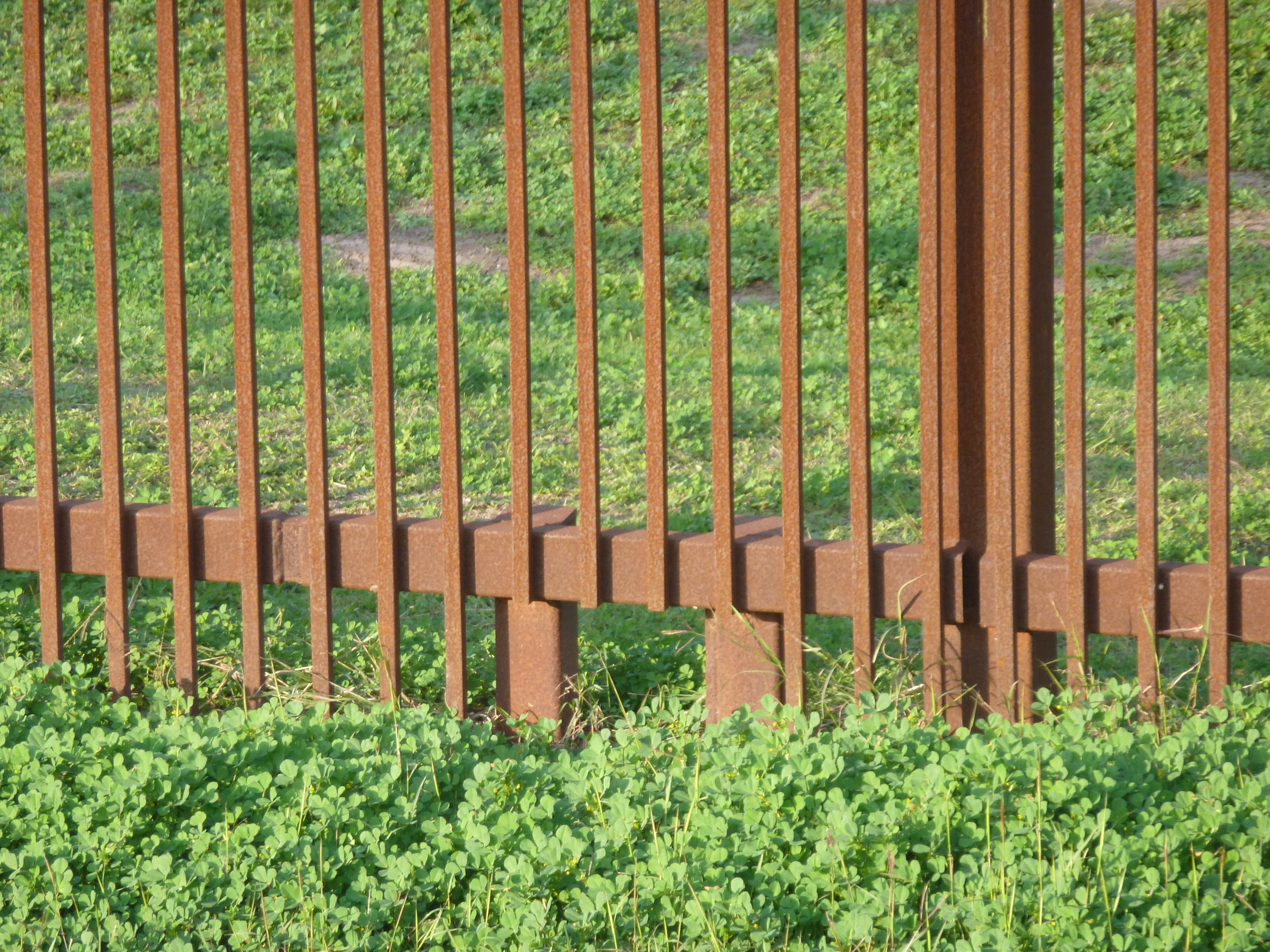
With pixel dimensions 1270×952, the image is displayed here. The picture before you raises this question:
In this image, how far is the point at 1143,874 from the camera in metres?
2.19

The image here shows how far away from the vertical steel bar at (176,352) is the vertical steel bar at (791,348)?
146 centimetres

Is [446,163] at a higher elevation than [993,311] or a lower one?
higher

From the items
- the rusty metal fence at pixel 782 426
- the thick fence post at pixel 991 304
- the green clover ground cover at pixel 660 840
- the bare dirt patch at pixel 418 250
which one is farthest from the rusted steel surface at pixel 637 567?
the bare dirt patch at pixel 418 250

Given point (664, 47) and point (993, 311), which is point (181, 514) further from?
point (664, 47)

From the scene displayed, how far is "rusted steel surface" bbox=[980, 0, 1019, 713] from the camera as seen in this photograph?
2.85 metres

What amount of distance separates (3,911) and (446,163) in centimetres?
185

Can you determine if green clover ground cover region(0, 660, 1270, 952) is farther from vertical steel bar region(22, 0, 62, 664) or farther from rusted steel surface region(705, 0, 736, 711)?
vertical steel bar region(22, 0, 62, 664)

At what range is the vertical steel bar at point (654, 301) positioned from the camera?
294 cm

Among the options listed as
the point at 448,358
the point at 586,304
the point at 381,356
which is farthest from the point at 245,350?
the point at 586,304

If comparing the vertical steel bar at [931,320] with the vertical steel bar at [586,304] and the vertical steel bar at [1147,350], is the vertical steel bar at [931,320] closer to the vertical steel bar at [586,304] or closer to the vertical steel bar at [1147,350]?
the vertical steel bar at [1147,350]

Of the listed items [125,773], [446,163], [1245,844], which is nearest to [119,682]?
[125,773]

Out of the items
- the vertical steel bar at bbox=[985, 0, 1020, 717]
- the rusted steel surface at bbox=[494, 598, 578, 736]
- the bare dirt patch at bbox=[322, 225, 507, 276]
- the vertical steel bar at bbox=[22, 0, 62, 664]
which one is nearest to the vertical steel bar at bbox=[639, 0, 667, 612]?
the rusted steel surface at bbox=[494, 598, 578, 736]

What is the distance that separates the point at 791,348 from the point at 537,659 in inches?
38.7

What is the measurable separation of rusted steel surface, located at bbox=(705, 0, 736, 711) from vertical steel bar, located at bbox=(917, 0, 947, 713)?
1.42ft
